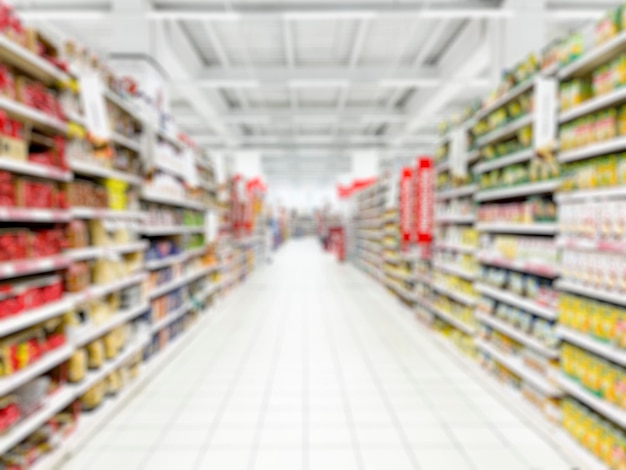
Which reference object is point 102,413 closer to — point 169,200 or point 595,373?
point 169,200

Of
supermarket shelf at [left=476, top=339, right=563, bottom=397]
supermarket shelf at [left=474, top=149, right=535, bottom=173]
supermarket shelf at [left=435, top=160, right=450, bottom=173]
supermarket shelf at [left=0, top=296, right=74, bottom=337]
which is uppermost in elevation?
supermarket shelf at [left=435, top=160, right=450, bottom=173]

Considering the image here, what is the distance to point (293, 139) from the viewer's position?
56.8 feet

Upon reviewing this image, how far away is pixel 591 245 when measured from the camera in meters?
2.77

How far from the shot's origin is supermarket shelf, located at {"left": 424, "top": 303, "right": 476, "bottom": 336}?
16.2 ft

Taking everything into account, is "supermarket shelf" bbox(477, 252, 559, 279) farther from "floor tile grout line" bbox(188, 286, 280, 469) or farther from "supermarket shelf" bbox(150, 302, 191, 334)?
"supermarket shelf" bbox(150, 302, 191, 334)

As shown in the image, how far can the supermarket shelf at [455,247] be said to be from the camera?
16.5 feet

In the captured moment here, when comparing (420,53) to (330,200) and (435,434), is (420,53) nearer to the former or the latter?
(435,434)

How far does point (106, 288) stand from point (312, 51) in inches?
295

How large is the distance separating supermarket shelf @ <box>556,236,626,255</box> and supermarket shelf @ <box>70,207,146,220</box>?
3.54 meters

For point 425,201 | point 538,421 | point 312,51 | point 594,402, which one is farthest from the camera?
point 312,51

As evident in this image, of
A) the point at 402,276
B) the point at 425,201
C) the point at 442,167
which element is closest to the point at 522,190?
the point at 442,167

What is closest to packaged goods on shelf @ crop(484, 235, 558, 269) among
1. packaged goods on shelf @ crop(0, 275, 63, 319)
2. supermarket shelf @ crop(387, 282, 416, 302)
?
supermarket shelf @ crop(387, 282, 416, 302)

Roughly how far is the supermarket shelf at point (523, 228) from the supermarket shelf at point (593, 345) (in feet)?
2.45

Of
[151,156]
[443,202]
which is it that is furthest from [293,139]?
[151,156]
